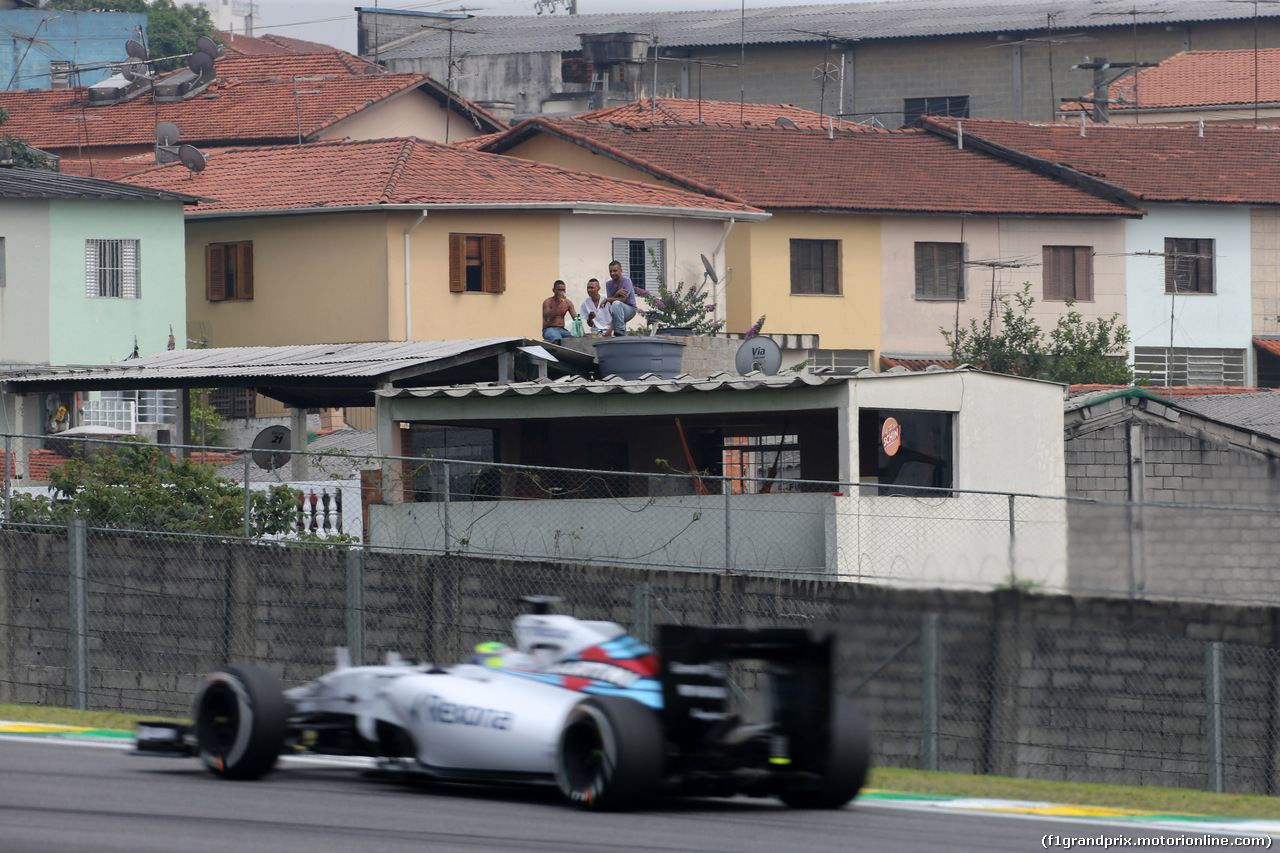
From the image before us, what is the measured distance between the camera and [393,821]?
28.0ft

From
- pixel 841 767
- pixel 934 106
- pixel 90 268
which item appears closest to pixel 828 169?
pixel 90 268

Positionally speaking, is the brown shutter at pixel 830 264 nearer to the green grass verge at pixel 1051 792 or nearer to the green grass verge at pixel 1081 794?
the green grass verge at pixel 1051 792

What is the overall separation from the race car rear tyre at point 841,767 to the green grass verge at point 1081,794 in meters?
2.16

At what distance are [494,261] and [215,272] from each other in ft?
19.8

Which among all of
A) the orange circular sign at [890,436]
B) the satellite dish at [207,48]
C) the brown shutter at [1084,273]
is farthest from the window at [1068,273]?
the orange circular sign at [890,436]

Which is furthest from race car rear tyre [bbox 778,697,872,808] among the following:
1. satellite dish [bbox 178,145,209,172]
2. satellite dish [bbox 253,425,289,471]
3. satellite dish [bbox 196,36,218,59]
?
satellite dish [bbox 196,36,218,59]

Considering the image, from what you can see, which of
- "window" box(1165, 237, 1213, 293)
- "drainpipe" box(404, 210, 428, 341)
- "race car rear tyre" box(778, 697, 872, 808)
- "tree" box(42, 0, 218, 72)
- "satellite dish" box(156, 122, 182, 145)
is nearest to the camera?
"race car rear tyre" box(778, 697, 872, 808)

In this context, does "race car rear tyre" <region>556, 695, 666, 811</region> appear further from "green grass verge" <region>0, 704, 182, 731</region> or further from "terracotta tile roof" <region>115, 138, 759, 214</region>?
"terracotta tile roof" <region>115, 138, 759, 214</region>

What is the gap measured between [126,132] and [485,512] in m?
36.4

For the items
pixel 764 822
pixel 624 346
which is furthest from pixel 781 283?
pixel 764 822

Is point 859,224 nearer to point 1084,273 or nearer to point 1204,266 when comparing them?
point 1084,273

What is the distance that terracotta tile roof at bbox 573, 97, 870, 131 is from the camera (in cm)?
5331

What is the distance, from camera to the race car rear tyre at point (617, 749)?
857cm

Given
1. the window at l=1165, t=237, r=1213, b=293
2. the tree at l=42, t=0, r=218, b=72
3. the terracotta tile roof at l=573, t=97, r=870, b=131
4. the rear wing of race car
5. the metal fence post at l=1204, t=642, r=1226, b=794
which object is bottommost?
the metal fence post at l=1204, t=642, r=1226, b=794
